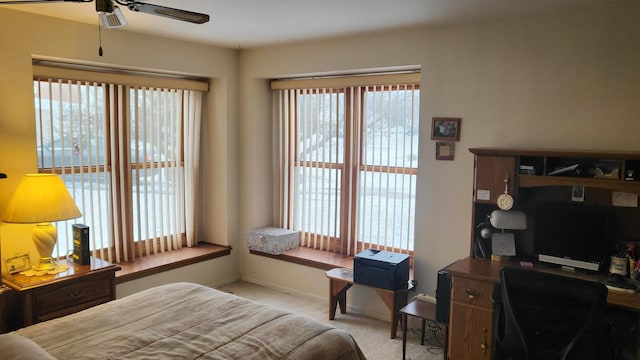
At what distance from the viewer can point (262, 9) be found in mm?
3205

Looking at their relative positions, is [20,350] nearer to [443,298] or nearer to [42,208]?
[42,208]

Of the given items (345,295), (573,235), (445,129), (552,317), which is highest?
(445,129)

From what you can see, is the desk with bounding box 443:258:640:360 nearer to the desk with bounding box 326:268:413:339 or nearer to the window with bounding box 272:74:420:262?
the desk with bounding box 326:268:413:339

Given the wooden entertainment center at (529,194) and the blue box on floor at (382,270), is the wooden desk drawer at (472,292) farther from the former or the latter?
the blue box on floor at (382,270)

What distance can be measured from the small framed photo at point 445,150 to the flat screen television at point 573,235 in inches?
31.2

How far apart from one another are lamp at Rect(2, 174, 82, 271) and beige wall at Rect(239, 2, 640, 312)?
2.20 meters

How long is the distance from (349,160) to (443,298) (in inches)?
66.0

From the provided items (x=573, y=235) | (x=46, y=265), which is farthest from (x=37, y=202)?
(x=573, y=235)

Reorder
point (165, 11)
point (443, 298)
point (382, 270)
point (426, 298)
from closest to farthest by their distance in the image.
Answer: point (165, 11) → point (443, 298) → point (426, 298) → point (382, 270)

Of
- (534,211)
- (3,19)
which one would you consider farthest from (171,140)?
(534,211)

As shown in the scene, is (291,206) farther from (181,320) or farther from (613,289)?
(613,289)

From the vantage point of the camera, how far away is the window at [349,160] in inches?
166

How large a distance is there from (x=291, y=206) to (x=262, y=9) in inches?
91.2

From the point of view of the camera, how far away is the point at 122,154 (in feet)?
14.1
